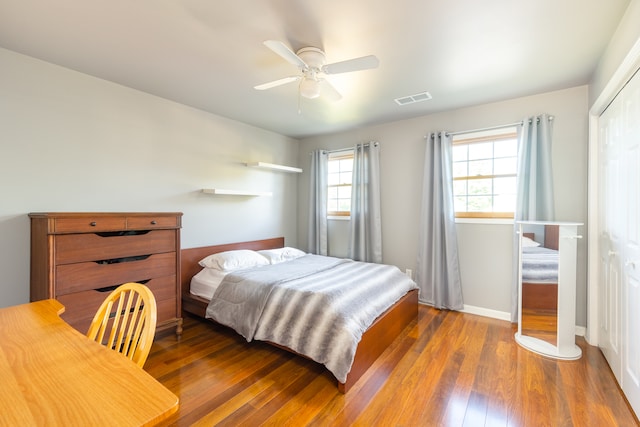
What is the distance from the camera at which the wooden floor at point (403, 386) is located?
5.77ft

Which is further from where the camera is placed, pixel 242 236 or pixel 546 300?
pixel 242 236

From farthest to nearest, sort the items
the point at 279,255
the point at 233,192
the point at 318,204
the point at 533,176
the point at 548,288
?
the point at 318,204 → the point at 279,255 → the point at 233,192 → the point at 533,176 → the point at 548,288

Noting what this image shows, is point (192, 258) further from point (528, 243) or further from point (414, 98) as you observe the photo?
point (528, 243)

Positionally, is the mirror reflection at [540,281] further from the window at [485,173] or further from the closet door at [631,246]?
the closet door at [631,246]

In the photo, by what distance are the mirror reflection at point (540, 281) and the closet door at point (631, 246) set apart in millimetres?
672

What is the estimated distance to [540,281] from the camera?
2.74m

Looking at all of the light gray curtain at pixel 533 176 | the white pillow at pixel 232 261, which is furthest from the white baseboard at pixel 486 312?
the white pillow at pixel 232 261

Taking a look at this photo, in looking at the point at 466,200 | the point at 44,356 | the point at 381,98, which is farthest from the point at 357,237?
the point at 44,356

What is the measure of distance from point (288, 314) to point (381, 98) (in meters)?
2.47

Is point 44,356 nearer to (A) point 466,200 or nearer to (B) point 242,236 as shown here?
(B) point 242,236

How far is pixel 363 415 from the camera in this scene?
1782 millimetres

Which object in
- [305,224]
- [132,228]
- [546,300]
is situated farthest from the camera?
[305,224]

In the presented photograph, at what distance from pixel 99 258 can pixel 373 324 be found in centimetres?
232

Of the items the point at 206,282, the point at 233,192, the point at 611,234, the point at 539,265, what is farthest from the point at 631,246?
the point at 233,192
